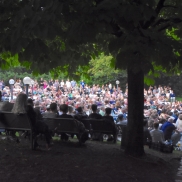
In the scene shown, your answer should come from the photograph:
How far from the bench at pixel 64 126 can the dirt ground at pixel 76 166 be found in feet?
1.80

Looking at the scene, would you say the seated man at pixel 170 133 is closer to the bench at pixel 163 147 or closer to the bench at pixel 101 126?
the bench at pixel 163 147

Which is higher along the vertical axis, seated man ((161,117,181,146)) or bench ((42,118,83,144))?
bench ((42,118,83,144))

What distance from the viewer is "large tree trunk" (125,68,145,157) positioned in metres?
8.49

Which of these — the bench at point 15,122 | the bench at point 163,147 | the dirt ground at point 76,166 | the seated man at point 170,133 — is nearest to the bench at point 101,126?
the bench at point 163,147

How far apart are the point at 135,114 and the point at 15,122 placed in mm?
2699

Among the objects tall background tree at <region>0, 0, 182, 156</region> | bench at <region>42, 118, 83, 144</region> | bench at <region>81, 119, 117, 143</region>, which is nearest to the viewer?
tall background tree at <region>0, 0, 182, 156</region>

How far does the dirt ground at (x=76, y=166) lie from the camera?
663 centimetres

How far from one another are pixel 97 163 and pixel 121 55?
2.35 meters

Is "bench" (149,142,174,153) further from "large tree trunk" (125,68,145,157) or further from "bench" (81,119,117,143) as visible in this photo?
"large tree trunk" (125,68,145,157)

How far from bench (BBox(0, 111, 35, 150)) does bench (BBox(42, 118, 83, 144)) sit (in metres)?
0.87

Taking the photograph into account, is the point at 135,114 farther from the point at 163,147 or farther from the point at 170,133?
the point at 170,133

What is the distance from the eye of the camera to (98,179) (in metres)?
6.59

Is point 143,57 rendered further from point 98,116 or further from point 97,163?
point 98,116

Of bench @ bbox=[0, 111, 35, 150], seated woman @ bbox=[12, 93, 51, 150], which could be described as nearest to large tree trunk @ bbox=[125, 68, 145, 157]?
seated woman @ bbox=[12, 93, 51, 150]
